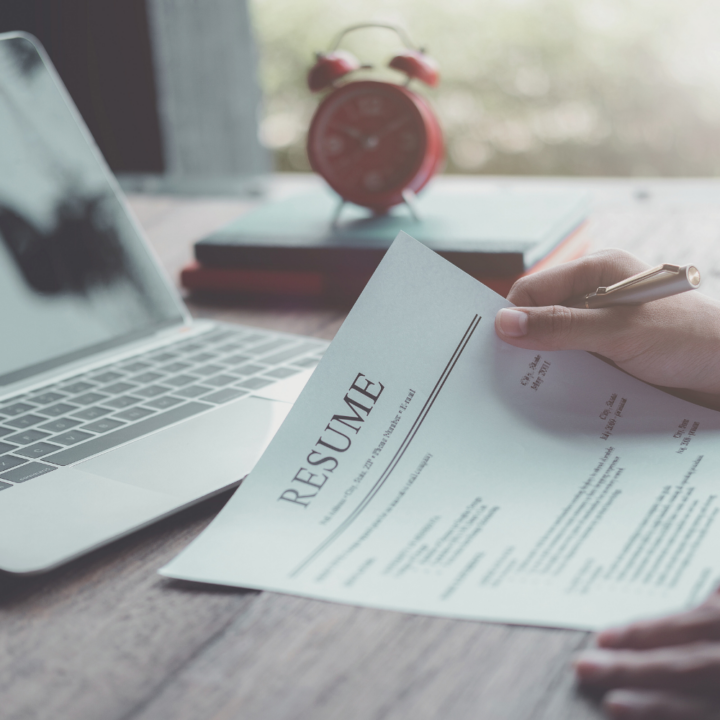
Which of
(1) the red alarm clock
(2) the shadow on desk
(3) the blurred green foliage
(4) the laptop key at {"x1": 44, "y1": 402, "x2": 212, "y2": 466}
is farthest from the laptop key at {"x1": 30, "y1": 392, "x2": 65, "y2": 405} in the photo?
(3) the blurred green foliage

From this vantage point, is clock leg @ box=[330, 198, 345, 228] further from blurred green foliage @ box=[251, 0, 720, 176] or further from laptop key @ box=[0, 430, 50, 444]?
blurred green foliage @ box=[251, 0, 720, 176]

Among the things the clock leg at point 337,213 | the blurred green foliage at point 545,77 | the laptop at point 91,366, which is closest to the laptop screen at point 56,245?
the laptop at point 91,366

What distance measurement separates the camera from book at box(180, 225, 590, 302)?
884mm

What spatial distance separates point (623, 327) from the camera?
21.6 inches

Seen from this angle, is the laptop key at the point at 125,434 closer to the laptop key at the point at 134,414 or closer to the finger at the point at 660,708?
the laptop key at the point at 134,414

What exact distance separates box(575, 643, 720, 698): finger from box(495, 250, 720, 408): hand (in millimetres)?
250

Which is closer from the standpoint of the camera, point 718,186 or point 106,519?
point 106,519

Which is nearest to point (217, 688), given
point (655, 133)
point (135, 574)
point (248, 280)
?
point (135, 574)

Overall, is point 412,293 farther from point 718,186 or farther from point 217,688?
point 718,186

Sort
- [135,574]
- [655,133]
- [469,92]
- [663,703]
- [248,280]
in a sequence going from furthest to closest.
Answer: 1. [469,92]
2. [655,133]
3. [248,280]
4. [135,574]
5. [663,703]

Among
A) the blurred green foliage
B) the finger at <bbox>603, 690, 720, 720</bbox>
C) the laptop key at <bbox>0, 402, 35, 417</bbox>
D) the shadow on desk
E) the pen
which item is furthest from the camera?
the blurred green foliage

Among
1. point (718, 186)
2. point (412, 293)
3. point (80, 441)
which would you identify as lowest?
point (80, 441)

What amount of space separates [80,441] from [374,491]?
215 millimetres

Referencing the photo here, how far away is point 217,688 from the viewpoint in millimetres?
331
